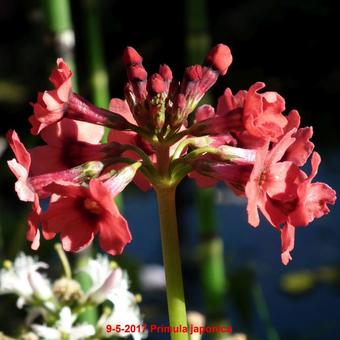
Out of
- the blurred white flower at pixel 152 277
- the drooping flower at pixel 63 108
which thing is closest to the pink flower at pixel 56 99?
the drooping flower at pixel 63 108

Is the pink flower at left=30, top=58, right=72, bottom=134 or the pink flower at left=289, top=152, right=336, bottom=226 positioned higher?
the pink flower at left=30, top=58, right=72, bottom=134

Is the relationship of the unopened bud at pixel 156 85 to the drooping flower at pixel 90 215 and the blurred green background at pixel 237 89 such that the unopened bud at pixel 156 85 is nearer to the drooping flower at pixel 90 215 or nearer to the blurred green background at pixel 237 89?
the drooping flower at pixel 90 215

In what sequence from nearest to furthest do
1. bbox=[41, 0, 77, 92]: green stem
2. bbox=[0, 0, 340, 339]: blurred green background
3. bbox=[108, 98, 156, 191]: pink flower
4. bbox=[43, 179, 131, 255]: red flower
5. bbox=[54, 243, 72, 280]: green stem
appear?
bbox=[43, 179, 131, 255]: red flower, bbox=[108, 98, 156, 191]: pink flower, bbox=[54, 243, 72, 280]: green stem, bbox=[41, 0, 77, 92]: green stem, bbox=[0, 0, 340, 339]: blurred green background

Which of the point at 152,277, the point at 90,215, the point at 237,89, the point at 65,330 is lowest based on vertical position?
the point at 152,277

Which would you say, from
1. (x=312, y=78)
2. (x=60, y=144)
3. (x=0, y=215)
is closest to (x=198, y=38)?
(x=60, y=144)

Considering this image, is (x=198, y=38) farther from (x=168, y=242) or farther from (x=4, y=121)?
(x=4, y=121)

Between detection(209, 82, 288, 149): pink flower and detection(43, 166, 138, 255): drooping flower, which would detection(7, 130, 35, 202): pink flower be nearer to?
detection(43, 166, 138, 255): drooping flower

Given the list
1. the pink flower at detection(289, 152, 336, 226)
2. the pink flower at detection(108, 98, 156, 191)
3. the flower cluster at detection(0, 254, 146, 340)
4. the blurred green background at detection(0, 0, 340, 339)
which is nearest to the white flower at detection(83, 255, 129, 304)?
the flower cluster at detection(0, 254, 146, 340)

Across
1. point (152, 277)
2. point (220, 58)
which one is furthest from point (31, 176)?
point (152, 277)

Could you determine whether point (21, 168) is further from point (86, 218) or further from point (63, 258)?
point (63, 258)
